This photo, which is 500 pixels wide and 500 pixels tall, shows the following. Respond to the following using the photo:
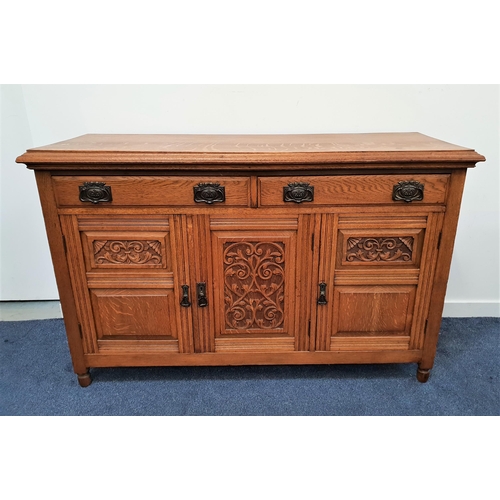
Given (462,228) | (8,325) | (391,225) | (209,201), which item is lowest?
(8,325)

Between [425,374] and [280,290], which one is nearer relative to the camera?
[280,290]

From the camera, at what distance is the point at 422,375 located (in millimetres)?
1754

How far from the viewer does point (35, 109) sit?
1977mm

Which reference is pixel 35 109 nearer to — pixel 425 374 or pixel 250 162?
pixel 250 162

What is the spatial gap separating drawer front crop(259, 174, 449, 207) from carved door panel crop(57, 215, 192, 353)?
1.25 feet

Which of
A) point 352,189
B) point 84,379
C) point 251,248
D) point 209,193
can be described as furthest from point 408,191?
point 84,379

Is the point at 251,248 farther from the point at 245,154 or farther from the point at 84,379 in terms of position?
the point at 84,379

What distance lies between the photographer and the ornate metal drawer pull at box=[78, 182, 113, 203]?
1.44m

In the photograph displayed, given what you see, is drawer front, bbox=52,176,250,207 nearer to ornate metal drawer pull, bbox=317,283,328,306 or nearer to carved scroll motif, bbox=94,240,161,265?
carved scroll motif, bbox=94,240,161,265

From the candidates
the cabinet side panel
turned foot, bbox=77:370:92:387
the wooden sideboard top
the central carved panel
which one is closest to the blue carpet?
turned foot, bbox=77:370:92:387

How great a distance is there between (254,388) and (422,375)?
0.73 metres

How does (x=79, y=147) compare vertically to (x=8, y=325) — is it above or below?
above

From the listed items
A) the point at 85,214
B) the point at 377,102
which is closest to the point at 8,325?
the point at 85,214

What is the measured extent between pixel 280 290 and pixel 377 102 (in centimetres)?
104
